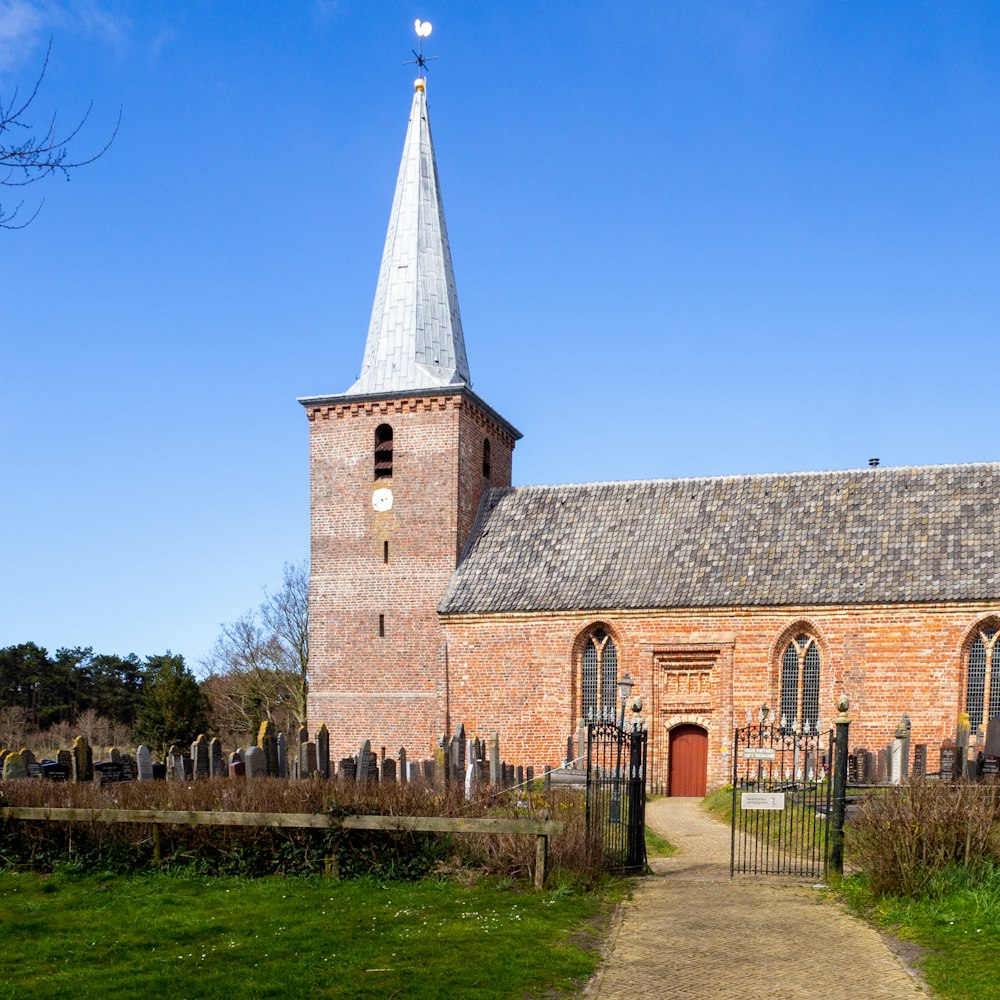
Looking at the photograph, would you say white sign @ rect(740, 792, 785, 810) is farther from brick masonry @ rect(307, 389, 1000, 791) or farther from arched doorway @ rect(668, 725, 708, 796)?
arched doorway @ rect(668, 725, 708, 796)

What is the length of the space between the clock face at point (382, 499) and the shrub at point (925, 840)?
2213cm

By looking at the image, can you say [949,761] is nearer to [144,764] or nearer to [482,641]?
[482,641]

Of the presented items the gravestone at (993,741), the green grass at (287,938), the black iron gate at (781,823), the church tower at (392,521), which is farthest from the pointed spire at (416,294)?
the green grass at (287,938)

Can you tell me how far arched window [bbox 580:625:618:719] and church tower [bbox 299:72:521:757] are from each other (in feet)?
12.7

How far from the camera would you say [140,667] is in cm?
7669

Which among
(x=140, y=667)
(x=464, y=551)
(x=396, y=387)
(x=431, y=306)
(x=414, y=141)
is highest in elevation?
(x=414, y=141)

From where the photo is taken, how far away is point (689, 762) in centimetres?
3025

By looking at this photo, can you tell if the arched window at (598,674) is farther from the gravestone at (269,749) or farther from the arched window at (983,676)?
the gravestone at (269,749)

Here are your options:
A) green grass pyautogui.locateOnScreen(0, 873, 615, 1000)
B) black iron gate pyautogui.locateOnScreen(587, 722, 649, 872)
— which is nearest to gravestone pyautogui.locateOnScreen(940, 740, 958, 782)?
black iron gate pyautogui.locateOnScreen(587, 722, 649, 872)

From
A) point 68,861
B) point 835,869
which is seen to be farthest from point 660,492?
point 68,861

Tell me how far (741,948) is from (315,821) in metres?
5.09

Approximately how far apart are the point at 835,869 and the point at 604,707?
1632 cm

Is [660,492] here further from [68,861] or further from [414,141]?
[68,861]

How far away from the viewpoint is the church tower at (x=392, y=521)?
3250 centimetres
